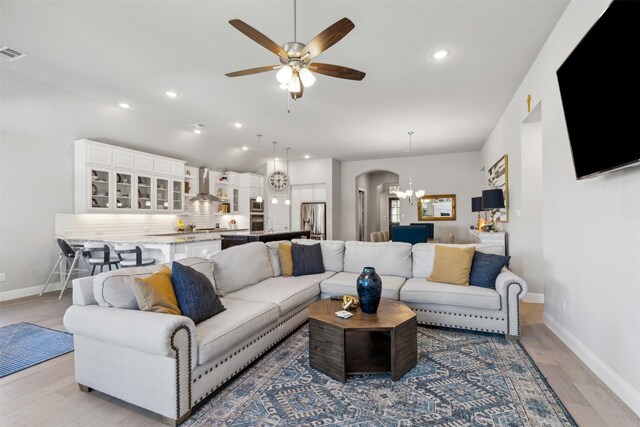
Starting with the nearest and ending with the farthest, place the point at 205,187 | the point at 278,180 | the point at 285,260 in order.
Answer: the point at 285,260
the point at 205,187
the point at 278,180

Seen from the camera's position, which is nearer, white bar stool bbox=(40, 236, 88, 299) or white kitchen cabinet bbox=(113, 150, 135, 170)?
white bar stool bbox=(40, 236, 88, 299)

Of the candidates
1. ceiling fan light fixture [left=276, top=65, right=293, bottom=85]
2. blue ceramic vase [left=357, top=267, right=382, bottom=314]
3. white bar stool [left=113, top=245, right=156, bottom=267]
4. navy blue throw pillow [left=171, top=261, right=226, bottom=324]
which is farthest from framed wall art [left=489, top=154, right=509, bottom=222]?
white bar stool [left=113, top=245, right=156, bottom=267]

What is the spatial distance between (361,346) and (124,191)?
5.61 m

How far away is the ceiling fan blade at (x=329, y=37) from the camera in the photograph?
2.04 m

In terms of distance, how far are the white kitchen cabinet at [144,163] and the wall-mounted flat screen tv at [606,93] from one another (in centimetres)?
671

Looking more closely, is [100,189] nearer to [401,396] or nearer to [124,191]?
[124,191]

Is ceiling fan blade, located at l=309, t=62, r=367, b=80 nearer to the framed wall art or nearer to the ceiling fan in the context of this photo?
the ceiling fan

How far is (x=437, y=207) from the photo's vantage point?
8570 millimetres

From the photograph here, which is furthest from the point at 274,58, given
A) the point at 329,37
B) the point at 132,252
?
the point at 132,252

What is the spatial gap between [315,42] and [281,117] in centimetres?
336

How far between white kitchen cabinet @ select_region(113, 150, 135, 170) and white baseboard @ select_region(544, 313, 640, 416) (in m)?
7.03

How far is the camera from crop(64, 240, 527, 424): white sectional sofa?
5.84 feet

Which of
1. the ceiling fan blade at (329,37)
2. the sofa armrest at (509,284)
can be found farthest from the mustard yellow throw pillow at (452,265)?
the ceiling fan blade at (329,37)

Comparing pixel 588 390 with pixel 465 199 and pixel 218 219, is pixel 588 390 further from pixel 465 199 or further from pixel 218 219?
pixel 218 219
